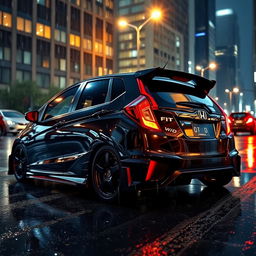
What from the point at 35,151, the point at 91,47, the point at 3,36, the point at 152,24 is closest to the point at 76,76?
the point at 91,47

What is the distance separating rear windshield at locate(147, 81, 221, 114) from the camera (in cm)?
460

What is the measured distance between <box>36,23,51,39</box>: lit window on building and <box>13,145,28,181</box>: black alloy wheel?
61246 mm

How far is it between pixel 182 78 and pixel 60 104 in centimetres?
190

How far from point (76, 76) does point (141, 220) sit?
69.6 m

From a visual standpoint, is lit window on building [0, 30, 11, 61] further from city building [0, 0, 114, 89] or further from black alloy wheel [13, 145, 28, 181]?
black alloy wheel [13, 145, 28, 181]

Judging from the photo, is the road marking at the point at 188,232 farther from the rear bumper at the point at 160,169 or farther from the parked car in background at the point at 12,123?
the parked car in background at the point at 12,123

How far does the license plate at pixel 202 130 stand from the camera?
4.68 m

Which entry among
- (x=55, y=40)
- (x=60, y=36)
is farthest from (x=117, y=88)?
(x=60, y=36)

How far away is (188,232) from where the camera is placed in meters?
3.39

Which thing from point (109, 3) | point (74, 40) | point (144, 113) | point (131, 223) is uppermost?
point (109, 3)

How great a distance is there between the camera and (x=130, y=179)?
170 inches

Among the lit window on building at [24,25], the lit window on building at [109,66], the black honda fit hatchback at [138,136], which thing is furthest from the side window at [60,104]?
the lit window on building at [109,66]

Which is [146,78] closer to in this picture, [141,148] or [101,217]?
[141,148]

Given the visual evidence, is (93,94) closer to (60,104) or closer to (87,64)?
(60,104)
